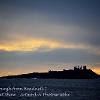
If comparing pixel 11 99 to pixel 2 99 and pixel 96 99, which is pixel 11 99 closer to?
pixel 2 99

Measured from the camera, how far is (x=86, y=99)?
3270 inches

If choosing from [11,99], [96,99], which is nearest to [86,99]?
[96,99]

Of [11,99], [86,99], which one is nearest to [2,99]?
[11,99]

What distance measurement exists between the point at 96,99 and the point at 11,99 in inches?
977

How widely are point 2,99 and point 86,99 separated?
24.2 m

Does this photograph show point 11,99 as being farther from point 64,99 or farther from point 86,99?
point 86,99

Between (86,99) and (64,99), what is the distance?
6.46 m

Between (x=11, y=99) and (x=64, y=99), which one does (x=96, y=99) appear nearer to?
(x=64, y=99)

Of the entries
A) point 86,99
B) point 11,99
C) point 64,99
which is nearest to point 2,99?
point 11,99

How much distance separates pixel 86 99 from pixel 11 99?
21998 millimetres

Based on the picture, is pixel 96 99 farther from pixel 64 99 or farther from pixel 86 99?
pixel 64 99

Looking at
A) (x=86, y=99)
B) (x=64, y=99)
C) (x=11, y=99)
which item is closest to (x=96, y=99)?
(x=86, y=99)

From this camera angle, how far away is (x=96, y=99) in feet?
268

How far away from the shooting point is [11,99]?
85.0m
